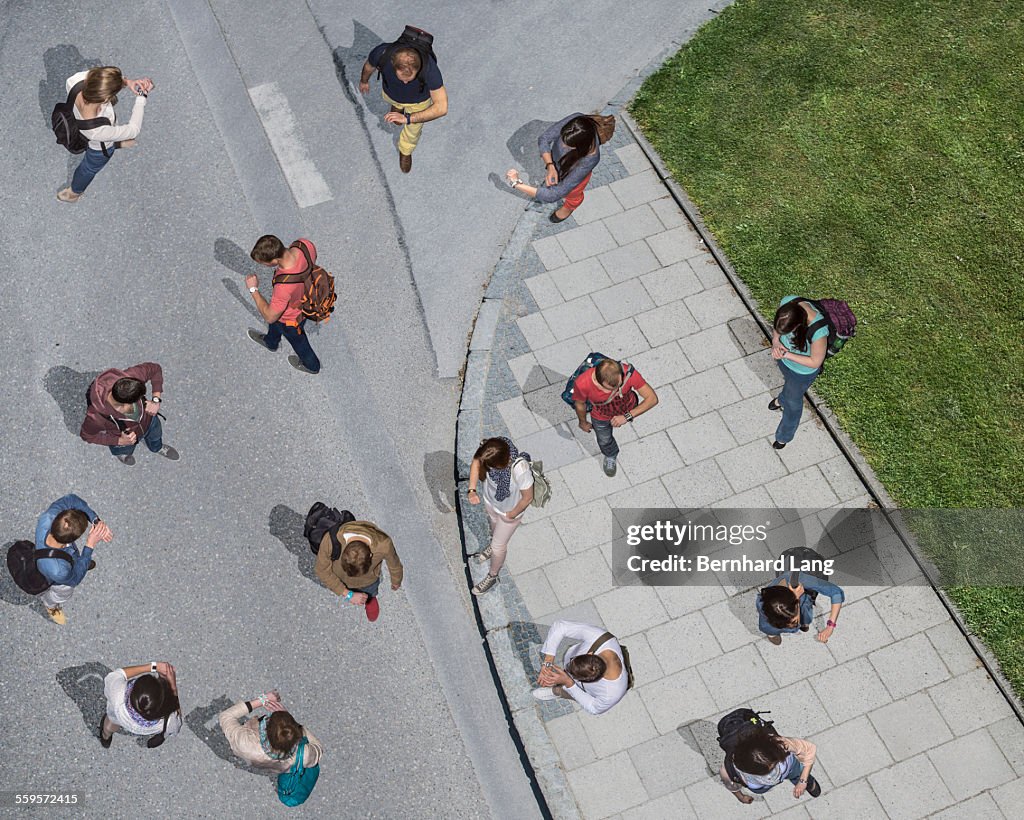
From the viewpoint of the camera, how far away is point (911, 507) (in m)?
9.02

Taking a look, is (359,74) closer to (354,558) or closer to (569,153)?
(569,153)

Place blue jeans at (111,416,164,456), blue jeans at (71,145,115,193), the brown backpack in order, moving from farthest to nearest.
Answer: blue jeans at (71,145,115,193) < blue jeans at (111,416,164,456) < the brown backpack

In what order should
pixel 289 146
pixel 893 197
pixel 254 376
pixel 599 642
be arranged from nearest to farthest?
pixel 599 642, pixel 254 376, pixel 893 197, pixel 289 146

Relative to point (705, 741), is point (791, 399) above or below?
above

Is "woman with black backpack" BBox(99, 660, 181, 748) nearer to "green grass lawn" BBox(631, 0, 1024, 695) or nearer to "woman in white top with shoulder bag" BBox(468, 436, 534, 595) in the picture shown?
"woman in white top with shoulder bag" BBox(468, 436, 534, 595)

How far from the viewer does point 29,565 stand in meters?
8.02

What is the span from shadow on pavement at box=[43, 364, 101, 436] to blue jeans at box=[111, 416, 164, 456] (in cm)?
73

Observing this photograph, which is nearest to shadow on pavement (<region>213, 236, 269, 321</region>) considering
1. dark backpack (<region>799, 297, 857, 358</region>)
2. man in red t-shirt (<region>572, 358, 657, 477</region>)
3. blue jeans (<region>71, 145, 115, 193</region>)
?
blue jeans (<region>71, 145, 115, 193</region>)

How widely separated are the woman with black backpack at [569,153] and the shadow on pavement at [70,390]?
4.72 m

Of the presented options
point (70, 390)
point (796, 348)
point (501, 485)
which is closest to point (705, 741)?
point (501, 485)

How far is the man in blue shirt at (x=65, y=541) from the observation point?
7.87 metres

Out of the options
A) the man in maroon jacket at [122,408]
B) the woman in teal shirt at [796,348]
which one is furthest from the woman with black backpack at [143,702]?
the woman in teal shirt at [796,348]

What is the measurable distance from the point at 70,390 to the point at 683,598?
6.32 m

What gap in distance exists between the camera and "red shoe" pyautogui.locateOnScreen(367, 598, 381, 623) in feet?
28.0
